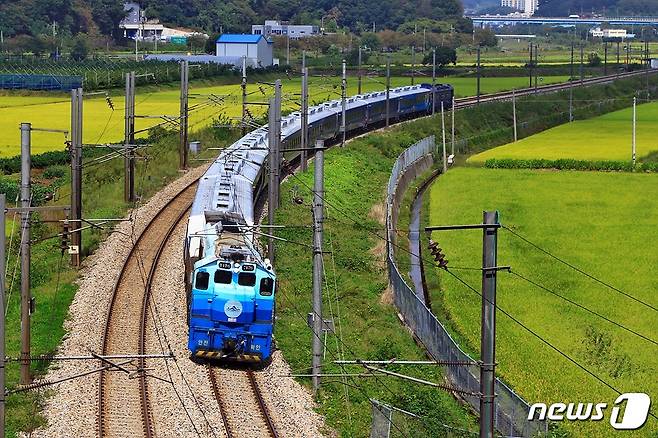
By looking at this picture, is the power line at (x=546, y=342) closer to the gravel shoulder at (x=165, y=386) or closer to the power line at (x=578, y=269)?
the power line at (x=578, y=269)

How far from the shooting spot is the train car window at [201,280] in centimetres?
3039

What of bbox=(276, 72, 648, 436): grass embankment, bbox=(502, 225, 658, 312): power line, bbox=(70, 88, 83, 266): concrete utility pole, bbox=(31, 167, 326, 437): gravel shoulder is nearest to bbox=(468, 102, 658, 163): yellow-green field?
bbox=(276, 72, 648, 436): grass embankment

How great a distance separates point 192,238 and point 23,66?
293 feet

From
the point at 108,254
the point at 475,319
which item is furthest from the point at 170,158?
the point at 475,319

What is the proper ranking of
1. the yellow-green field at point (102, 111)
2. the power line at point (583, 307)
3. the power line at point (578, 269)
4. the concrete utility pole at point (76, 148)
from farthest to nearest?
1. the yellow-green field at point (102, 111)
2. the power line at point (578, 269)
3. the concrete utility pole at point (76, 148)
4. the power line at point (583, 307)

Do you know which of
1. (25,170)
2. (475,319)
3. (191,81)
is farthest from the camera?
(191,81)

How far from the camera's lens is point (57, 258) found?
44.3 meters

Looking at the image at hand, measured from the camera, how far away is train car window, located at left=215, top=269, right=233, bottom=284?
3036 centimetres

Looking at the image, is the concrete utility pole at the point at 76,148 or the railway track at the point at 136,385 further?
the concrete utility pole at the point at 76,148

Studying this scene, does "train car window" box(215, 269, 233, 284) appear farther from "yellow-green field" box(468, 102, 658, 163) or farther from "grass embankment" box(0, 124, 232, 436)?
"yellow-green field" box(468, 102, 658, 163)

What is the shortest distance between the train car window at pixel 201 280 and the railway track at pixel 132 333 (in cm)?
234

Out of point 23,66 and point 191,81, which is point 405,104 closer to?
point 191,81

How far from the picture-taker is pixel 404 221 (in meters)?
62.7

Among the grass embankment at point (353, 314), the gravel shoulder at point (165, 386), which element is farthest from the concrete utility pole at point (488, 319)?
the gravel shoulder at point (165, 386)
